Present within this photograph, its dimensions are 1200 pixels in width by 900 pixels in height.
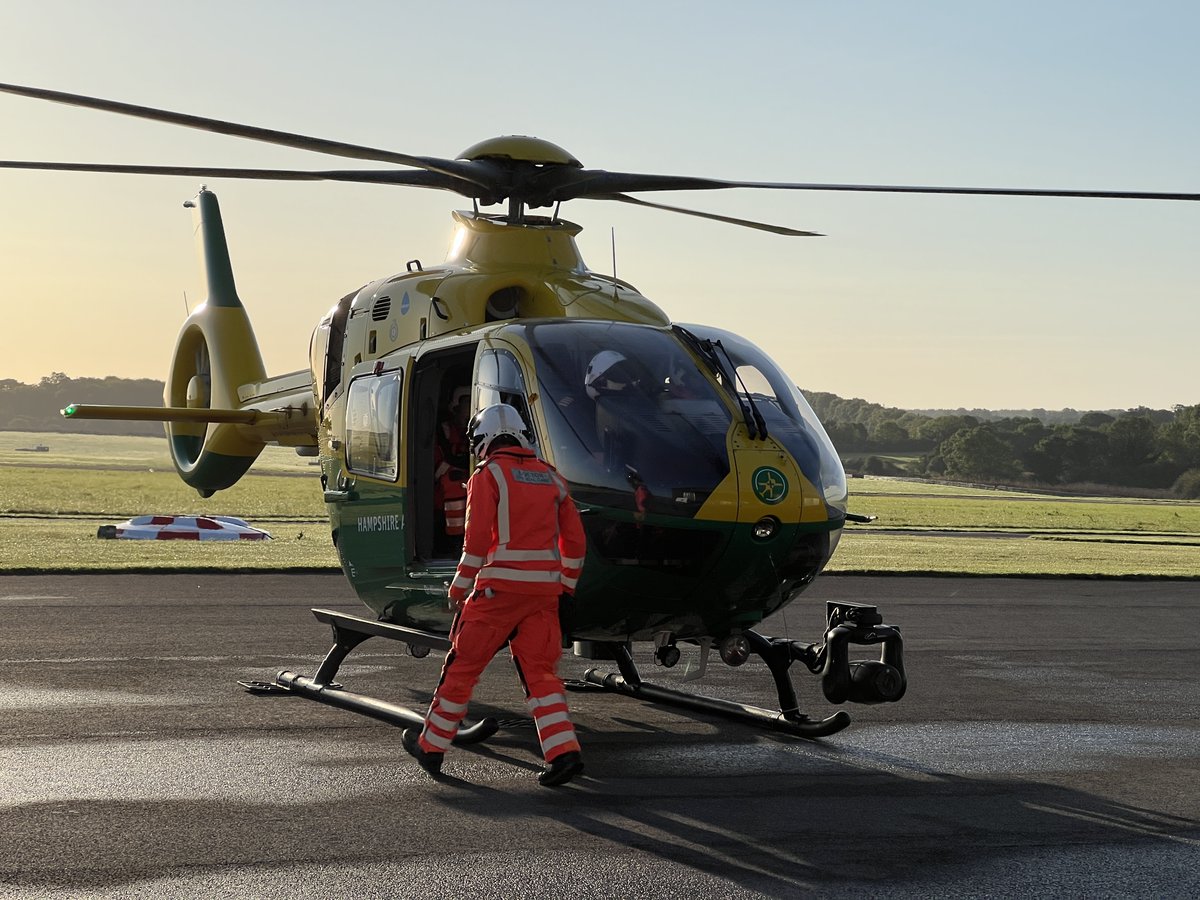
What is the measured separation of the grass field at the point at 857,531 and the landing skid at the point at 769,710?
11543 mm

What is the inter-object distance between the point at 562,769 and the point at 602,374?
2489mm

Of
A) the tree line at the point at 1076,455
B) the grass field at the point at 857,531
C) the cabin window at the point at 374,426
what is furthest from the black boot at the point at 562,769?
the tree line at the point at 1076,455

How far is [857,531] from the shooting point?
4525 centimetres

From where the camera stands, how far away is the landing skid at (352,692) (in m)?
8.59

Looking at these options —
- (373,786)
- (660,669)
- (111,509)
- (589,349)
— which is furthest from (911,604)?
(111,509)

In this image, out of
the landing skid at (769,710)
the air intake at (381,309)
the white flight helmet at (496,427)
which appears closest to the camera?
the white flight helmet at (496,427)

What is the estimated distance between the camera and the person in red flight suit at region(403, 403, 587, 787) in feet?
24.4

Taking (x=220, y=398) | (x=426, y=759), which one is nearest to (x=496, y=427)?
(x=426, y=759)

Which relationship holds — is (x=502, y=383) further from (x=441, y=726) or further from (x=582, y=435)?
(x=441, y=726)

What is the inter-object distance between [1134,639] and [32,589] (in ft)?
44.9

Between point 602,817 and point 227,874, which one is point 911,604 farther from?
point 227,874

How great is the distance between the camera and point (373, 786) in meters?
7.23

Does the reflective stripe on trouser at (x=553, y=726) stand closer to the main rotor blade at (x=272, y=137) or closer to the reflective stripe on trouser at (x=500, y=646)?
the reflective stripe on trouser at (x=500, y=646)

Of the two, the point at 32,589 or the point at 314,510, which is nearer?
the point at 32,589
